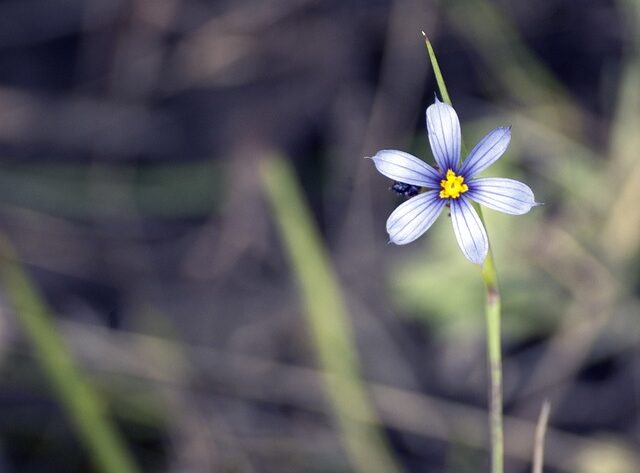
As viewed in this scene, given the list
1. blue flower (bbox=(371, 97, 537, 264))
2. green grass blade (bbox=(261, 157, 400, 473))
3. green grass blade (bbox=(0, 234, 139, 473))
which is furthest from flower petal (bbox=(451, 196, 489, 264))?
green grass blade (bbox=(0, 234, 139, 473))

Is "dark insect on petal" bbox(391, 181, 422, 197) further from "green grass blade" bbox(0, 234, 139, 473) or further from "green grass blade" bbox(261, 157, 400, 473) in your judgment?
"green grass blade" bbox(0, 234, 139, 473)

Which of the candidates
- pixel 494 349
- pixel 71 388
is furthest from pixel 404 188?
pixel 71 388

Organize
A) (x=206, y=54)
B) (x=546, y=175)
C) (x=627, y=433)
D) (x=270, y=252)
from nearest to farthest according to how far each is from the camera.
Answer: (x=627, y=433)
(x=546, y=175)
(x=270, y=252)
(x=206, y=54)

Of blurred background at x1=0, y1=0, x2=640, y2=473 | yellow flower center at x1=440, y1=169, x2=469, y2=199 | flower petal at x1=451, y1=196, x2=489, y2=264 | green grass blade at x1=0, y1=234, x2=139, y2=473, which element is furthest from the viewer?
blurred background at x1=0, y1=0, x2=640, y2=473

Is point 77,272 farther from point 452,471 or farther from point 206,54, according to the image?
point 452,471

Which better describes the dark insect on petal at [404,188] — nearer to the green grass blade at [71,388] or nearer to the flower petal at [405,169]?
the flower petal at [405,169]

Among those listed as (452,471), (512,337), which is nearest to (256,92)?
(512,337)
